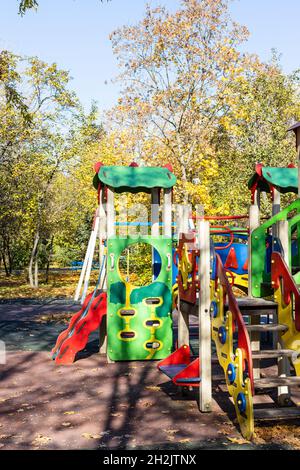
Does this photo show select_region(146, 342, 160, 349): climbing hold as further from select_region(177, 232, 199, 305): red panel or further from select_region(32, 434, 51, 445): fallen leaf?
select_region(32, 434, 51, 445): fallen leaf

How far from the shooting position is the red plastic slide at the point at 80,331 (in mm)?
8219

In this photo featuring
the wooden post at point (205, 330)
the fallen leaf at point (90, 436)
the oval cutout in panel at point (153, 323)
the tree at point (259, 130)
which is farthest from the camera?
the tree at point (259, 130)

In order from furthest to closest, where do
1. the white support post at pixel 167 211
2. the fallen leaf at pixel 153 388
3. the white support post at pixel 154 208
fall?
1. the white support post at pixel 154 208
2. the white support post at pixel 167 211
3. the fallen leaf at pixel 153 388

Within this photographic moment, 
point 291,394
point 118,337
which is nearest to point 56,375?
point 118,337

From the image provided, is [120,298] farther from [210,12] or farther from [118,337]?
[210,12]

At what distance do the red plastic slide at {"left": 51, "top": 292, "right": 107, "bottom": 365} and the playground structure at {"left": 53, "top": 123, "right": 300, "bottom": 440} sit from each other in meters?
0.02

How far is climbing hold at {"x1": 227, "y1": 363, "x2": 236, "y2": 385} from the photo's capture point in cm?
503

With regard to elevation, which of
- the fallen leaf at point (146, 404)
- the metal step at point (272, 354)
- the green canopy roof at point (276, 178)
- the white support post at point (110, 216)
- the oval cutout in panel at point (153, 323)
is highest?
the green canopy roof at point (276, 178)

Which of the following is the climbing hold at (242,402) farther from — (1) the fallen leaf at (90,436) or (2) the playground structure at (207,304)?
(1) the fallen leaf at (90,436)

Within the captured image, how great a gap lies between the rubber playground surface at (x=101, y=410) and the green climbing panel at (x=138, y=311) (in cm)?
24

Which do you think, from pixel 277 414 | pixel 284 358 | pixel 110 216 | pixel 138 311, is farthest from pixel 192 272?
pixel 110 216

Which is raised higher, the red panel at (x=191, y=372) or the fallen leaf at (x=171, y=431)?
the red panel at (x=191, y=372)

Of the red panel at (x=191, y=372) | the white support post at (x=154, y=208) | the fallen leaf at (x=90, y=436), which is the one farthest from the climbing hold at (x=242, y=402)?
the white support post at (x=154, y=208)

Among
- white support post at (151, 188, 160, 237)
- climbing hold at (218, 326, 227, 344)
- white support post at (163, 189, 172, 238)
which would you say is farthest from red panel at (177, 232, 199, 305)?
white support post at (151, 188, 160, 237)
